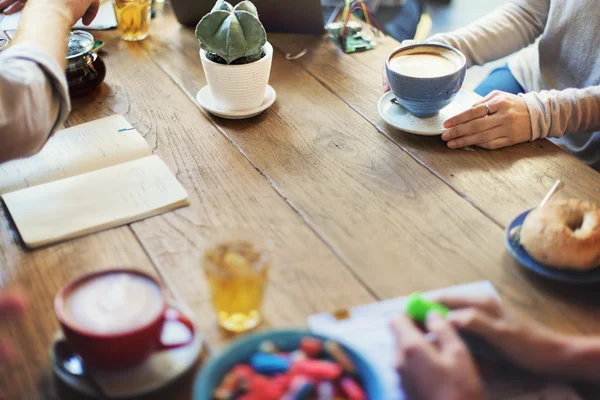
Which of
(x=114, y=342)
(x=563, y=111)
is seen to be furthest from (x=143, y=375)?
(x=563, y=111)

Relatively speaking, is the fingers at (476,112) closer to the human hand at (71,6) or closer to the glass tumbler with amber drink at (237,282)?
the glass tumbler with amber drink at (237,282)

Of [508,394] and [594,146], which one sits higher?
[508,394]

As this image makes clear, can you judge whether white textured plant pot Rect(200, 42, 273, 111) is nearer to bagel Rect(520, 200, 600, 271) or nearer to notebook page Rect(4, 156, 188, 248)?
notebook page Rect(4, 156, 188, 248)

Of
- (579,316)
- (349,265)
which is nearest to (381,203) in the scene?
(349,265)

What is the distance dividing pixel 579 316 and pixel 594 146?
71 cm

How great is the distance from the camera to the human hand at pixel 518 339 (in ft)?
2.26

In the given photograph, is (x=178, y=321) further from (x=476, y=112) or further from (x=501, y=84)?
(x=501, y=84)

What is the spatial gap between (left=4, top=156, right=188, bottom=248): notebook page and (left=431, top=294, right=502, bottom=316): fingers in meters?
0.45

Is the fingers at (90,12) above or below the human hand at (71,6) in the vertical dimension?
below

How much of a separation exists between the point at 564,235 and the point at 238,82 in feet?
2.15

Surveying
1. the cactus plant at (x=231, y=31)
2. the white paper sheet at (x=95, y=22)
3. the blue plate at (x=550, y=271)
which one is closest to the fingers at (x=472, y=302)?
the blue plate at (x=550, y=271)

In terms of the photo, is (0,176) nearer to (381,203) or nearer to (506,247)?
(381,203)

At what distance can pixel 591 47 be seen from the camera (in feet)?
4.42

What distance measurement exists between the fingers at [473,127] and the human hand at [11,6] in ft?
3.60
